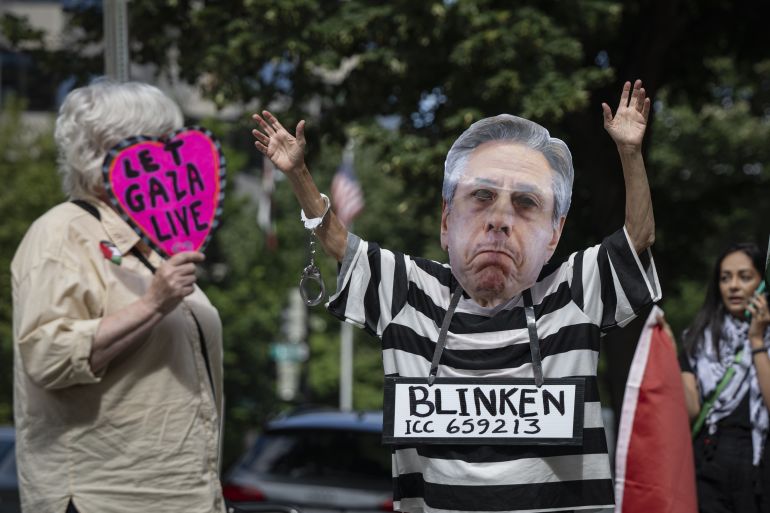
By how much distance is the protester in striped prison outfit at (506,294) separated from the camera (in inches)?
113

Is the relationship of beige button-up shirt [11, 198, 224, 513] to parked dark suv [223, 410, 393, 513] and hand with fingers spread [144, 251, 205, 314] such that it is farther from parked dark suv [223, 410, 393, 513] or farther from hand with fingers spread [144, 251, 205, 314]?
parked dark suv [223, 410, 393, 513]

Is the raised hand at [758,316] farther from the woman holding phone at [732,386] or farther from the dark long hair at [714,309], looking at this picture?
the dark long hair at [714,309]

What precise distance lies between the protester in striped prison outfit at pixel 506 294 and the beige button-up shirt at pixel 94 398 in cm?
62

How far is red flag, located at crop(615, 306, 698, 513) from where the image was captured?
14.3ft

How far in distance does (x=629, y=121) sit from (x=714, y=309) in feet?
7.93

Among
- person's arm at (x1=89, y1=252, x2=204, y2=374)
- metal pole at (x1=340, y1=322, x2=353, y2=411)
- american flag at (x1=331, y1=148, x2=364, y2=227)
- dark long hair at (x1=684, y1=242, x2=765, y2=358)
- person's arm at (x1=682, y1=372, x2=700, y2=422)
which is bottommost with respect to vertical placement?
person's arm at (x1=682, y1=372, x2=700, y2=422)

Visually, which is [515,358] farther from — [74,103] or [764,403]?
[764,403]

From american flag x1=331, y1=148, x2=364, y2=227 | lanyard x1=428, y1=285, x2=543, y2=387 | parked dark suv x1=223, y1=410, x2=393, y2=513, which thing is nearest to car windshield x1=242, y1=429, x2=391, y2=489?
Result: parked dark suv x1=223, y1=410, x2=393, y2=513

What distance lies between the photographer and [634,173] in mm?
2965

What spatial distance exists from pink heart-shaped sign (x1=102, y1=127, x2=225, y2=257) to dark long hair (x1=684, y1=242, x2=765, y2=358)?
94.1 inches

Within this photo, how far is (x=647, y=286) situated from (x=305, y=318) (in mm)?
28588

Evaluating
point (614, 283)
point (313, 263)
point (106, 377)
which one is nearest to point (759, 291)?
point (614, 283)

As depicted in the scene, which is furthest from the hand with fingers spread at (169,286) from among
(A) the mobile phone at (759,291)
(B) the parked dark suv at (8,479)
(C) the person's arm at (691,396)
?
(B) the parked dark suv at (8,479)

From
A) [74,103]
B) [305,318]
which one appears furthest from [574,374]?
[305,318]
